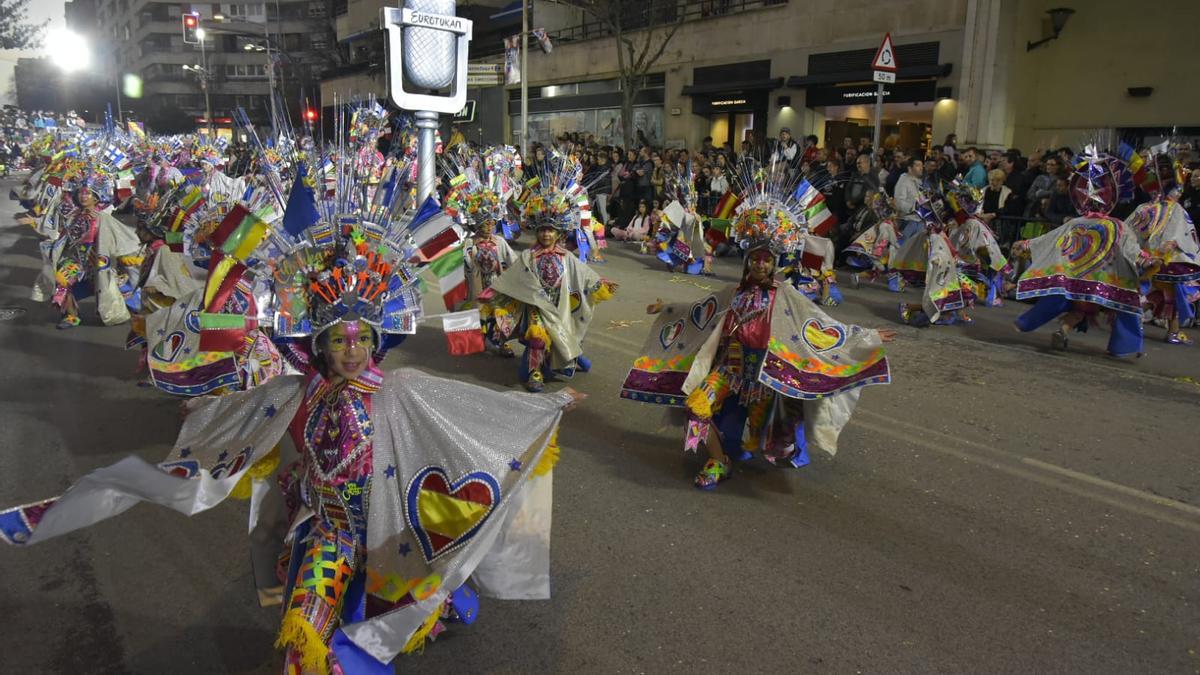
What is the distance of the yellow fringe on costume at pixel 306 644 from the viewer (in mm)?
2508

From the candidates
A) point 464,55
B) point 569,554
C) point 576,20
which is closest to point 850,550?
point 569,554

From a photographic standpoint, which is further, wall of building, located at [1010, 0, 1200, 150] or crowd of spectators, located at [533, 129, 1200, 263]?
wall of building, located at [1010, 0, 1200, 150]

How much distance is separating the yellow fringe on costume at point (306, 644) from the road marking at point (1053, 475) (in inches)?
166

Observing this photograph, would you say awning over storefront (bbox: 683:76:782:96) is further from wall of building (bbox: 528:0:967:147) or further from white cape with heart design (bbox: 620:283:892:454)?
white cape with heart design (bbox: 620:283:892:454)

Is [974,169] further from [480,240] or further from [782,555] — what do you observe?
[782,555]

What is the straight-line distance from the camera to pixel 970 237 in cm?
987

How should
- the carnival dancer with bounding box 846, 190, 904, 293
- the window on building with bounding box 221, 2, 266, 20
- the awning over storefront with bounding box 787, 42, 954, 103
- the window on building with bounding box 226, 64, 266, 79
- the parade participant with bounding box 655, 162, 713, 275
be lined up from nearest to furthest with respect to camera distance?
the carnival dancer with bounding box 846, 190, 904, 293 → the parade participant with bounding box 655, 162, 713, 275 → the awning over storefront with bounding box 787, 42, 954, 103 → the window on building with bounding box 226, 64, 266, 79 → the window on building with bounding box 221, 2, 266, 20

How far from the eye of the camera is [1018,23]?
16.3 m

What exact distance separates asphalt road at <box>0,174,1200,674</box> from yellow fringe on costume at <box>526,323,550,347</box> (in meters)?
0.75

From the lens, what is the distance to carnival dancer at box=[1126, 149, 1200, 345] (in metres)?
8.28


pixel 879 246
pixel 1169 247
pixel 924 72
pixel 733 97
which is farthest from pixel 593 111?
pixel 1169 247

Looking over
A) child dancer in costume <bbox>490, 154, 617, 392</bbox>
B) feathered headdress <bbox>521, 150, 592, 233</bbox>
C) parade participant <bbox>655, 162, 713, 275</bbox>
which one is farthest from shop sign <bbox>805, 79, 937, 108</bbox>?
child dancer in costume <bbox>490, 154, 617, 392</bbox>

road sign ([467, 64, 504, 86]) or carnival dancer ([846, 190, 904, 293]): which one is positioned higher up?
road sign ([467, 64, 504, 86])

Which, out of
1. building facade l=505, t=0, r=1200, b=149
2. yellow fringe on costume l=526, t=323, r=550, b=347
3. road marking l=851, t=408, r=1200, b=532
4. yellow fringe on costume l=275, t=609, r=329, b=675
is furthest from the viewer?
building facade l=505, t=0, r=1200, b=149
